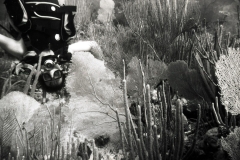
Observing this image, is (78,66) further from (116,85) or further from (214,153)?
(214,153)

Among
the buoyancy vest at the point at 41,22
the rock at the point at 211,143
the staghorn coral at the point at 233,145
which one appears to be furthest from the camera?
the buoyancy vest at the point at 41,22

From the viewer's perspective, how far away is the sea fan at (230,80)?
52.1 inches

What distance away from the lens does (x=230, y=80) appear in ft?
4.49

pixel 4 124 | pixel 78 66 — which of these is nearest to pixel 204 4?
pixel 78 66

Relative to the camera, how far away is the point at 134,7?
464 cm

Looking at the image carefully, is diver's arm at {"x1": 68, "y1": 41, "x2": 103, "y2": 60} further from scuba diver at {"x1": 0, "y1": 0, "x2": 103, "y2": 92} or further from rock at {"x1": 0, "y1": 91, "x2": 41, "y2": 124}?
rock at {"x1": 0, "y1": 91, "x2": 41, "y2": 124}

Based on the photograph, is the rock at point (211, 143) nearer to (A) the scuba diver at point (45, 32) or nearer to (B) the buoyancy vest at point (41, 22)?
(A) the scuba diver at point (45, 32)

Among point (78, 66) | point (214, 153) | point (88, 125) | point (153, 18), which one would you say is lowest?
point (214, 153)

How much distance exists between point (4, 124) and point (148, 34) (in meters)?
3.19

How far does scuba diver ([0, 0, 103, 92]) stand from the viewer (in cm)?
329

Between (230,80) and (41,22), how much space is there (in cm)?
308

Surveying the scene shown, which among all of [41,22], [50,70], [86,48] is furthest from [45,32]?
[86,48]

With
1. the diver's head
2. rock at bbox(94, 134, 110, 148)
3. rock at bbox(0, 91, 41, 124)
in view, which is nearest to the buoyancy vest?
the diver's head

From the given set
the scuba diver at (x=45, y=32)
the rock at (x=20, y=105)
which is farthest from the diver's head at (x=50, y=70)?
the rock at (x=20, y=105)
